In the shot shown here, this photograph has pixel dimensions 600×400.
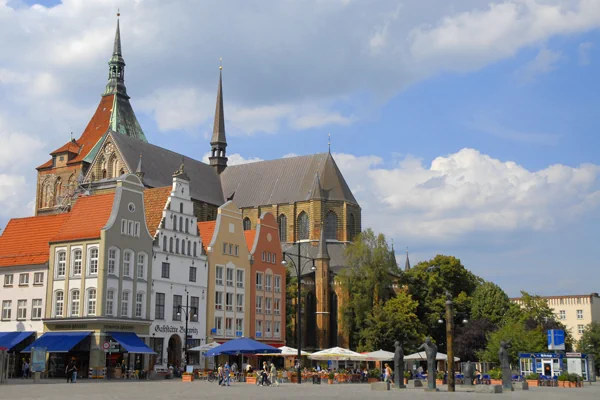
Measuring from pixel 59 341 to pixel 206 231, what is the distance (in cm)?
1876

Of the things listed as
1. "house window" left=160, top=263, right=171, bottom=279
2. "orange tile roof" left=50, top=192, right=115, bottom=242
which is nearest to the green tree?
"house window" left=160, top=263, right=171, bottom=279

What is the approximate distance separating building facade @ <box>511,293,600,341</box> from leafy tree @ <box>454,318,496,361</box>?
1637 inches

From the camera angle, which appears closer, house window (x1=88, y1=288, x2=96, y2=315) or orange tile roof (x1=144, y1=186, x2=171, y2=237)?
house window (x1=88, y1=288, x2=96, y2=315)

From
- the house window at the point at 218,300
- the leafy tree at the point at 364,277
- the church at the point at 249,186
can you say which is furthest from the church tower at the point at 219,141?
the house window at the point at 218,300

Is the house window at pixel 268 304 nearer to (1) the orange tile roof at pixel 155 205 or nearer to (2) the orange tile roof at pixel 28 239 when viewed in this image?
(1) the orange tile roof at pixel 155 205

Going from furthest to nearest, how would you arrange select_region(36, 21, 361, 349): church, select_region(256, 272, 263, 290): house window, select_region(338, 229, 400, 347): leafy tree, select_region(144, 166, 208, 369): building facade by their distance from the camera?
select_region(36, 21, 361, 349): church < select_region(338, 229, 400, 347): leafy tree < select_region(256, 272, 263, 290): house window < select_region(144, 166, 208, 369): building facade

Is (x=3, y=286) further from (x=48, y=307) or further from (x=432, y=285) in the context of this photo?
(x=432, y=285)

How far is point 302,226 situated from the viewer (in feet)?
331

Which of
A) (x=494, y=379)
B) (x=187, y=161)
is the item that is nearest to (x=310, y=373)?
(x=494, y=379)

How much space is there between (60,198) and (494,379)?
219ft

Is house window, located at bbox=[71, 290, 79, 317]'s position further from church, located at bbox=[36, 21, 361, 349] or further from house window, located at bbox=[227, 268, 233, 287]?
church, located at bbox=[36, 21, 361, 349]

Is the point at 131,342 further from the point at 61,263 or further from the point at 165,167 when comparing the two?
the point at 165,167

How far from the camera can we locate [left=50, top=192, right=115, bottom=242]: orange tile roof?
177 feet

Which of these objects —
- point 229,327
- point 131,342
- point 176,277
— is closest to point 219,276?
point 229,327
